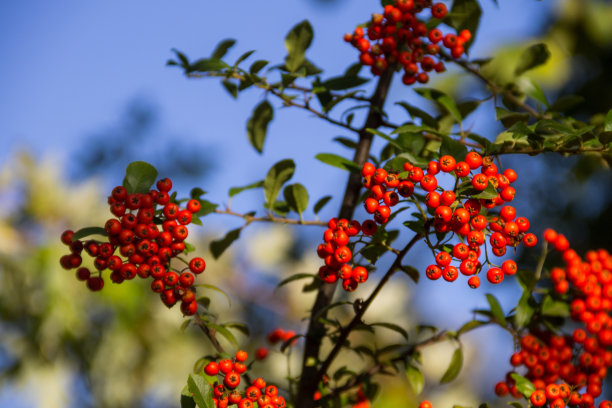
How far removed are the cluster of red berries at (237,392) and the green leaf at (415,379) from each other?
40cm

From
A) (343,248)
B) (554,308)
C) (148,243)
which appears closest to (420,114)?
(343,248)

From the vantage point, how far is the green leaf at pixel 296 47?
1402 millimetres

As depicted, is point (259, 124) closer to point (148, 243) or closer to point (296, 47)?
point (296, 47)

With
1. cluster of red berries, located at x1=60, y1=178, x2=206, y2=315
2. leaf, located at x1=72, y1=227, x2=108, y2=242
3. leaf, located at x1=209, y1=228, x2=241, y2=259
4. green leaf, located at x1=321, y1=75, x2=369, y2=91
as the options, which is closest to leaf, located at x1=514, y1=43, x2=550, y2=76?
green leaf, located at x1=321, y1=75, x2=369, y2=91

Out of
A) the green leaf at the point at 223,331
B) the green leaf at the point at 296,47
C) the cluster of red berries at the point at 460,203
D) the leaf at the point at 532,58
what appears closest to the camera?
the cluster of red berries at the point at 460,203

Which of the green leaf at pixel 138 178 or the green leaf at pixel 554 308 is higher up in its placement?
the green leaf at pixel 138 178

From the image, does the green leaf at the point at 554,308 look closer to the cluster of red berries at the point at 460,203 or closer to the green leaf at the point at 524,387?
the green leaf at the point at 524,387

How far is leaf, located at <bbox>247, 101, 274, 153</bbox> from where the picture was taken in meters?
1.57

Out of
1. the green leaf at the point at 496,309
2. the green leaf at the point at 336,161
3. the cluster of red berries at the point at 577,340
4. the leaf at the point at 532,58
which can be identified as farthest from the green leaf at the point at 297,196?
the leaf at the point at 532,58

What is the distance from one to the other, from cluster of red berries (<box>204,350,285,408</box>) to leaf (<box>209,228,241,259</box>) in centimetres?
43

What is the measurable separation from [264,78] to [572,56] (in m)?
3.30

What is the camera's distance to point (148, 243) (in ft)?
3.51

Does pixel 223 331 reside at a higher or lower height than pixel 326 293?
lower

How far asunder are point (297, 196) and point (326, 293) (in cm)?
25
